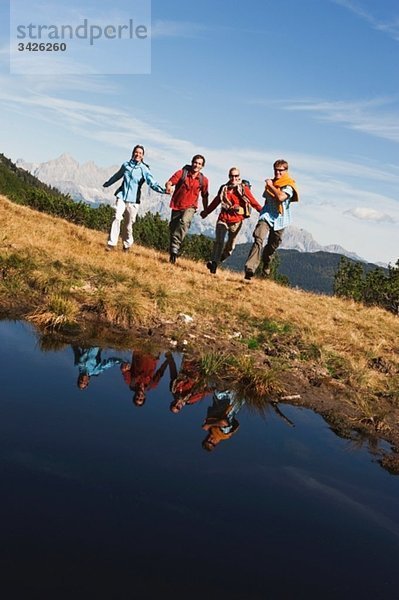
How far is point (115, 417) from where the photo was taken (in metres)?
5.70

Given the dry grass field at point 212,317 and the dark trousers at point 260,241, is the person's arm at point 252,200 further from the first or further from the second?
the dry grass field at point 212,317

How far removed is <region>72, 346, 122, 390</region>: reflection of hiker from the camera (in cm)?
674

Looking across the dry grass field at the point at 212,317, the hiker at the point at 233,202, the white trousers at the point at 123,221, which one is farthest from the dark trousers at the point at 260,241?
the white trousers at the point at 123,221

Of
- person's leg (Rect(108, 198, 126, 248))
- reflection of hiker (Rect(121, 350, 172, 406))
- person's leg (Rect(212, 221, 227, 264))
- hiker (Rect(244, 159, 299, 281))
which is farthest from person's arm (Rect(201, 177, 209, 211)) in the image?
reflection of hiker (Rect(121, 350, 172, 406))

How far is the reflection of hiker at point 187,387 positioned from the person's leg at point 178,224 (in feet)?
25.0

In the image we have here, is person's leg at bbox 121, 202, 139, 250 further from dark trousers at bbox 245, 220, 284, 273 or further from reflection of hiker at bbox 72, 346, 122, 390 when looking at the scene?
reflection of hiker at bbox 72, 346, 122, 390

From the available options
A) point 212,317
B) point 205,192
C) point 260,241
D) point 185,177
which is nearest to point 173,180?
point 185,177

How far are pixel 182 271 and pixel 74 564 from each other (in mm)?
11768

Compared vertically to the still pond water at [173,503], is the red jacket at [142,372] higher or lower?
higher

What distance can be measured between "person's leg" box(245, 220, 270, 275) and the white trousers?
12.0ft

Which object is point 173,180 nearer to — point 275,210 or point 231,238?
point 231,238

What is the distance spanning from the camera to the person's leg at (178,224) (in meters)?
15.3

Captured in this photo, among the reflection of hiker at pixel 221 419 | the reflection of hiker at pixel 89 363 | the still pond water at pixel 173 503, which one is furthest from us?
the reflection of hiker at pixel 89 363

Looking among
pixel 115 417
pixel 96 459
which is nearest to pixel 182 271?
pixel 115 417
